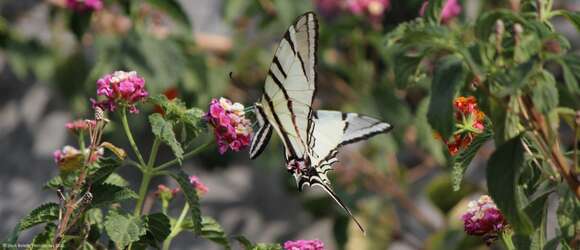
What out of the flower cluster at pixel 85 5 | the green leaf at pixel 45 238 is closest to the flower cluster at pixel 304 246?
the green leaf at pixel 45 238

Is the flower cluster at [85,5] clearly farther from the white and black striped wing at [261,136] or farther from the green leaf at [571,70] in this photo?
the green leaf at [571,70]

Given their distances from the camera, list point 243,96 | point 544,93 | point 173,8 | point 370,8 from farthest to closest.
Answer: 1. point 243,96
2. point 370,8
3. point 173,8
4. point 544,93

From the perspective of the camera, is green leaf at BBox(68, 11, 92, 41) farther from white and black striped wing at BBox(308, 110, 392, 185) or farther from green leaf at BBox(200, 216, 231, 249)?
green leaf at BBox(200, 216, 231, 249)

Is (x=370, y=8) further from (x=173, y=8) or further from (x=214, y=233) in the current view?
(x=214, y=233)

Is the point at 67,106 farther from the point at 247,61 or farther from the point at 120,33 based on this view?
the point at 247,61

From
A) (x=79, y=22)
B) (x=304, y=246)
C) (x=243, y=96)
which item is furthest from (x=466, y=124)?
(x=243, y=96)

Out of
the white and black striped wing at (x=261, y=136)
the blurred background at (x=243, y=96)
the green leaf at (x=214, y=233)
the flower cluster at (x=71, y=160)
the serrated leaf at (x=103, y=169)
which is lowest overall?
the green leaf at (x=214, y=233)

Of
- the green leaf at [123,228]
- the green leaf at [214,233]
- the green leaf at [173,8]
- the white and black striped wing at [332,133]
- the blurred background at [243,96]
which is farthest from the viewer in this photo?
the blurred background at [243,96]

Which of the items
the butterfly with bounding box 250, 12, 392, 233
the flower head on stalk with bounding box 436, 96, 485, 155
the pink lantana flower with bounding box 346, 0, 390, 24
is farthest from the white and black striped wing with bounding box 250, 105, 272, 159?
the pink lantana flower with bounding box 346, 0, 390, 24
